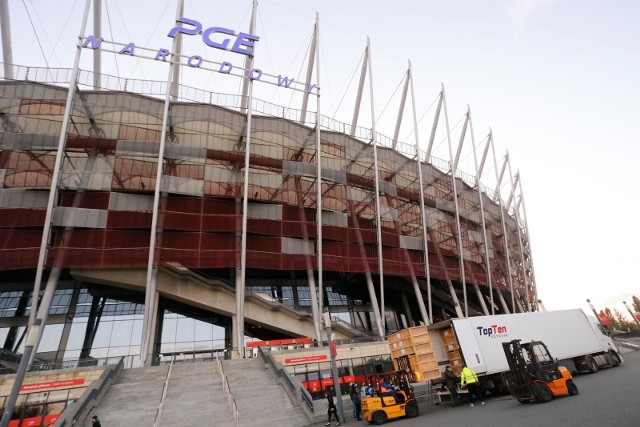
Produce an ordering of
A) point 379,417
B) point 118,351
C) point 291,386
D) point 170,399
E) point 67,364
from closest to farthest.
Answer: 1. point 379,417
2. point 170,399
3. point 291,386
4. point 67,364
5. point 118,351

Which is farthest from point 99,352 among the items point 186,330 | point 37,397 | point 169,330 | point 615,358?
point 615,358

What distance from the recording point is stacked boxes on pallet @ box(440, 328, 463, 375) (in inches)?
703

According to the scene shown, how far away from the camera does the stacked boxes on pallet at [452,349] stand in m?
17.9

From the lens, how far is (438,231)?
48156mm

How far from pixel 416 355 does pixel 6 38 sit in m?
44.6

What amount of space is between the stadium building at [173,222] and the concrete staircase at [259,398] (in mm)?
6840

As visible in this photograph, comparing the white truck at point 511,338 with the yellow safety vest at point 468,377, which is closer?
the yellow safety vest at point 468,377

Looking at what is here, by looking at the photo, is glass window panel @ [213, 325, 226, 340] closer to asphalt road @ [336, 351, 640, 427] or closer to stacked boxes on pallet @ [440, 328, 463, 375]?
asphalt road @ [336, 351, 640, 427]

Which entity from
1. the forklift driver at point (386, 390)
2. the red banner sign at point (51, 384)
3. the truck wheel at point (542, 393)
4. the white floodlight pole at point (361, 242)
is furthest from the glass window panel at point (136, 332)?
the truck wheel at point (542, 393)

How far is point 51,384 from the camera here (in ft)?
68.9

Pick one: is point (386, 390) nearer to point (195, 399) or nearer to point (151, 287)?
point (195, 399)

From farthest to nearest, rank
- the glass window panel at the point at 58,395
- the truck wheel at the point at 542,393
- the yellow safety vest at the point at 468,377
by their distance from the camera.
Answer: the glass window panel at the point at 58,395 → the yellow safety vest at the point at 468,377 → the truck wheel at the point at 542,393

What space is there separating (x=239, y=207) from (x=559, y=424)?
1185 inches

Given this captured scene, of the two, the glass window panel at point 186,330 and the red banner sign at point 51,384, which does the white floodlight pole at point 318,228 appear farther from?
the red banner sign at point 51,384
